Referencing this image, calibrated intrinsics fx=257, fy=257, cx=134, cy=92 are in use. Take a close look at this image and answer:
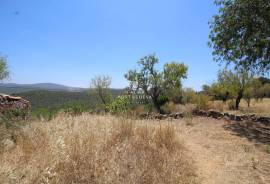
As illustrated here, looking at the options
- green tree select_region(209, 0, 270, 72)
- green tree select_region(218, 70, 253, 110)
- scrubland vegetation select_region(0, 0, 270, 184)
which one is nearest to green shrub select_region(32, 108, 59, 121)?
scrubland vegetation select_region(0, 0, 270, 184)

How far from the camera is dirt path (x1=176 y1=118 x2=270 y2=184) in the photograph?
4387mm

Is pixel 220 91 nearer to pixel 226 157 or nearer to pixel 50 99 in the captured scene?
pixel 226 157

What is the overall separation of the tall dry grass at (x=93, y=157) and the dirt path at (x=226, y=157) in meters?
0.44

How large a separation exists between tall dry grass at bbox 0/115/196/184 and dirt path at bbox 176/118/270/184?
0.44 m

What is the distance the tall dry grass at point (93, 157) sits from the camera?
3234mm

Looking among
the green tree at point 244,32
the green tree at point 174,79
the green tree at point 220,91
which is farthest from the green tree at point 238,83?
the green tree at point 244,32

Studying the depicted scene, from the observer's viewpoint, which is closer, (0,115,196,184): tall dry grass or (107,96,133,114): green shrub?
(0,115,196,184): tall dry grass

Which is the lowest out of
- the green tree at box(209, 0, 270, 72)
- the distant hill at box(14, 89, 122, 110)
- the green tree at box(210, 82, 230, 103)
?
the distant hill at box(14, 89, 122, 110)

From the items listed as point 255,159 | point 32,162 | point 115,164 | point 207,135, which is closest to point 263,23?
point 207,135

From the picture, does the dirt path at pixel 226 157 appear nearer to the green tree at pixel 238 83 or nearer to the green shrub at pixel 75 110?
the green shrub at pixel 75 110

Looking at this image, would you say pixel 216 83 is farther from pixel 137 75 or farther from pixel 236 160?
pixel 236 160

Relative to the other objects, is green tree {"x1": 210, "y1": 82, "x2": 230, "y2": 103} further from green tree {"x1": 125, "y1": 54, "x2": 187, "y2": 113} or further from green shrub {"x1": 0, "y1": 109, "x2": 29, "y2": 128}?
green shrub {"x1": 0, "y1": 109, "x2": 29, "y2": 128}

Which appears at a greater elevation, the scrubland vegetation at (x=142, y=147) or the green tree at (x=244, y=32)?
the green tree at (x=244, y=32)

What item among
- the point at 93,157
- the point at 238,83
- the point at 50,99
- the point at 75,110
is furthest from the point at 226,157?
the point at 50,99
